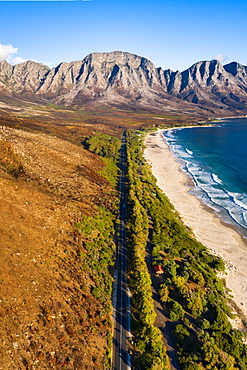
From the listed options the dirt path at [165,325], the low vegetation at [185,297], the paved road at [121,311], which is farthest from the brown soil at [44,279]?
the dirt path at [165,325]

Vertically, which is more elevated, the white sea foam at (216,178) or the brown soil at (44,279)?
the white sea foam at (216,178)

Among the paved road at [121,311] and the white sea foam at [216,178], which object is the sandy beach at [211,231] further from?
the paved road at [121,311]

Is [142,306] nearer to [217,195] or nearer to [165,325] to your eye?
[165,325]

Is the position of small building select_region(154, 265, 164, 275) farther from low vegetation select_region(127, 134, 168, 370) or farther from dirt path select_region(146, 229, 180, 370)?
low vegetation select_region(127, 134, 168, 370)

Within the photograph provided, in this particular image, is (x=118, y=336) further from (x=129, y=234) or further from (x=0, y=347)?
(x=129, y=234)

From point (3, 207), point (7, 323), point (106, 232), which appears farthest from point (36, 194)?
point (7, 323)

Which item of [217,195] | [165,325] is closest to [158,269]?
[165,325]

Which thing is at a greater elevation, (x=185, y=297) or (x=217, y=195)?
(x=217, y=195)
